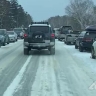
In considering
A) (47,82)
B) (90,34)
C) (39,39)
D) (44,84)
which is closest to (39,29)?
(39,39)

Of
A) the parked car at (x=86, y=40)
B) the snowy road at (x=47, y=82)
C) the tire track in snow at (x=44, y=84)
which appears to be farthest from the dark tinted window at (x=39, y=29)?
the tire track in snow at (x=44, y=84)

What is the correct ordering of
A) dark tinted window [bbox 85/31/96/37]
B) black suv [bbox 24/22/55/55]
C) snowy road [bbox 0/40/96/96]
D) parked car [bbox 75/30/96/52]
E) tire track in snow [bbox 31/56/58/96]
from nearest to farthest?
tire track in snow [bbox 31/56/58/96] → snowy road [bbox 0/40/96/96] → black suv [bbox 24/22/55/55] → parked car [bbox 75/30/96/52] → dark tinted window [bbox 85/31/96/37]

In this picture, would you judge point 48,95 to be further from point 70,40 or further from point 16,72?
point 70,40

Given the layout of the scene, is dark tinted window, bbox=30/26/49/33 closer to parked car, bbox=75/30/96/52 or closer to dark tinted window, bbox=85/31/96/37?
parked car, bbox=75/30/96/52

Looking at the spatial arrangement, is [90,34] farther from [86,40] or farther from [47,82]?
[47,82]

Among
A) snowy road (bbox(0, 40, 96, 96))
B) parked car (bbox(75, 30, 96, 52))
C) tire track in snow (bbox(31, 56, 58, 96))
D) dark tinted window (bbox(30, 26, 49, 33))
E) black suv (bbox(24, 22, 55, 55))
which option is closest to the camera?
tire track in snow (bbox(31, 56, 58, 96))

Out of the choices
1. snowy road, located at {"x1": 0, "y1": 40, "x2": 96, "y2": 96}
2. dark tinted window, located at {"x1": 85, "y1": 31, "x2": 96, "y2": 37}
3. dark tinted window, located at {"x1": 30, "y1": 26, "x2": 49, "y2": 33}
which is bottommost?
snowy road, located at {"x1": 0, "y1": 40, "x2": 96, "y2": 96}

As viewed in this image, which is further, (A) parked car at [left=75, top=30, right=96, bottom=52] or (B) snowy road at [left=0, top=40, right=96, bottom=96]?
(A) parked car at [left=75, top=30, right=96, bottom=52]

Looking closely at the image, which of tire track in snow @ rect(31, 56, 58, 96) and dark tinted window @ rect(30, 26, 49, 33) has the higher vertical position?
dark tinted window @ rect(30, 26, 49, 33)

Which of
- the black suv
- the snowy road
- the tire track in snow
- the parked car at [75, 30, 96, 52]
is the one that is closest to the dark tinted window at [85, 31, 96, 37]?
the parked car at [75, 30, 96, 52]

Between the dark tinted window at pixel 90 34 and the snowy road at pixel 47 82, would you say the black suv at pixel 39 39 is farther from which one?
the snowy road at pixel 47 82

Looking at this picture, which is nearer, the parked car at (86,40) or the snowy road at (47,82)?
the snowy road at (47,82)

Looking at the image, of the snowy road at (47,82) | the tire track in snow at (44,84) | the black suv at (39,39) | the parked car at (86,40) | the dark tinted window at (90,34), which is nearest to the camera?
the tire track in snow at (44,84)

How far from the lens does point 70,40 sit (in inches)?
1384
